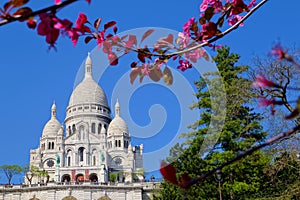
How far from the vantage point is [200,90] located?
21.4 meters

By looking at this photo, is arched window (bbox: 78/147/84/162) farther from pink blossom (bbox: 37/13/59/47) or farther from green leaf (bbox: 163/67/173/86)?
pink blossom (bbox: 37/13/59/47)

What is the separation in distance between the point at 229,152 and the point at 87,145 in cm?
4143

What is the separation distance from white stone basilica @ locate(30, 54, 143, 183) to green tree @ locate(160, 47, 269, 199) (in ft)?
101

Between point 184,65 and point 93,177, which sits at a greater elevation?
point 93,177

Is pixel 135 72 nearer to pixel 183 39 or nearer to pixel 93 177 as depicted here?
pixel 183 39

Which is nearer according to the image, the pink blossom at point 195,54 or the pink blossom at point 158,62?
the pink blossom at point 158,62

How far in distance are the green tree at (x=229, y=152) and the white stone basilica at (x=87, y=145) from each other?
30.7 m

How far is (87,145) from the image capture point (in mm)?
57688

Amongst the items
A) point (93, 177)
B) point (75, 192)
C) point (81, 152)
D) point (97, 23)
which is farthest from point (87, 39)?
point (81, 152)

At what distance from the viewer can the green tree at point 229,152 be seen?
699 inches

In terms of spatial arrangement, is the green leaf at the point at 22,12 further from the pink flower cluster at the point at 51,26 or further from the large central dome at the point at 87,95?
the large central dome at the point at 87,95

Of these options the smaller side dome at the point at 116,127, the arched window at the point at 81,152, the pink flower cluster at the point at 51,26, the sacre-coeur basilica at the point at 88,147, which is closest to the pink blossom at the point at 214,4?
the pink flower cluster at the point at 51,26

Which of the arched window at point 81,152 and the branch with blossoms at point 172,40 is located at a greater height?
the arched window at point 81,152

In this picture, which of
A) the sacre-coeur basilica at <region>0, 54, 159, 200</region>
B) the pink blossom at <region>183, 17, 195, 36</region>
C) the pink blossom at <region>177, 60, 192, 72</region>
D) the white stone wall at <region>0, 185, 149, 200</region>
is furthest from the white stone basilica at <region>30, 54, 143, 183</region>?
the pink blossom at <region>183, 17, 195, 36</region>
